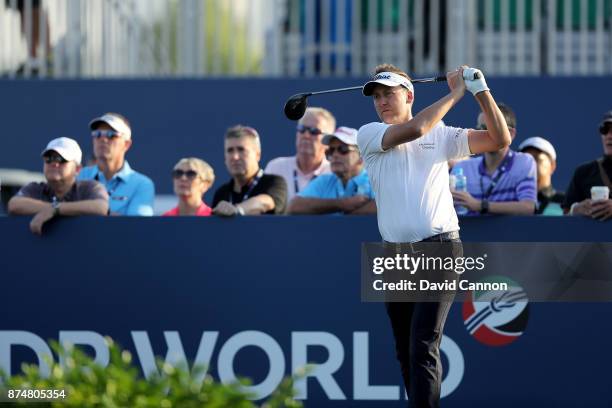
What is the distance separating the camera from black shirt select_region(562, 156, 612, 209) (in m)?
7.56

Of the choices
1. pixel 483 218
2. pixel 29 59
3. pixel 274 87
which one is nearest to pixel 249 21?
pixel 274 87

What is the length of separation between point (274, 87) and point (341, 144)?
3.39 metres

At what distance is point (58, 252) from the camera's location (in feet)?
23.5

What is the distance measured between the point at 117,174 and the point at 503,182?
8.39 ft

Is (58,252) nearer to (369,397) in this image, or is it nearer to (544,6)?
(369,397)

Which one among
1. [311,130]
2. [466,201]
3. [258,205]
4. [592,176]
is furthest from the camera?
[311,130]

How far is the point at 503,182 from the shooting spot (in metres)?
7.32

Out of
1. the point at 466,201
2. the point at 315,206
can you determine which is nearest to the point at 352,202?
the point at 315,206

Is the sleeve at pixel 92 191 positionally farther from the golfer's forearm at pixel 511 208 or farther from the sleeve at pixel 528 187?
the sleeve at pixel 528 187

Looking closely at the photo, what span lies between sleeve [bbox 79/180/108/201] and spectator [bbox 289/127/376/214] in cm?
115

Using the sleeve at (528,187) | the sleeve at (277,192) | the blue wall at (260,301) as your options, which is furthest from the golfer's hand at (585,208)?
the sleeve at (277,192)

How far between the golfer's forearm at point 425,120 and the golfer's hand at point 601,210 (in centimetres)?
159

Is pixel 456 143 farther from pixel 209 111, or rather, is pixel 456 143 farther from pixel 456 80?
pixel 209 111

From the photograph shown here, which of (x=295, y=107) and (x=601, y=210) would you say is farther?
(x=601, y=210)
